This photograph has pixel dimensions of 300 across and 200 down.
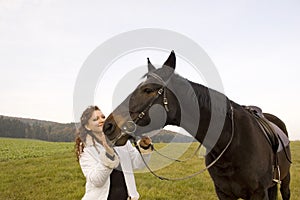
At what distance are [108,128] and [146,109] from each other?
1.42 feet

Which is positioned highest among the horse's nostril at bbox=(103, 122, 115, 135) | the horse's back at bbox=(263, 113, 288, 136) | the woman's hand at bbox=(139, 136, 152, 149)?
the horse's nostril at bbox=(103, 122, 115, 135)

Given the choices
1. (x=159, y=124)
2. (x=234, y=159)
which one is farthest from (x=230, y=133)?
(x=159, y=124)

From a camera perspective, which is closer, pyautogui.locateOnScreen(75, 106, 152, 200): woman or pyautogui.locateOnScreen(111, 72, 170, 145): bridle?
pyautogui.locateOnScreen(111, 72, 170, 145): bridle

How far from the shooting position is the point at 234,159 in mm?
3637

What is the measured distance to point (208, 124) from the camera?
3447 mm

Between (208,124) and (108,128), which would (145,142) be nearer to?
(108,128)

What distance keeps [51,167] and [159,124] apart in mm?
11874

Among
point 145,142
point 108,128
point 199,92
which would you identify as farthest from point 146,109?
point 199,92

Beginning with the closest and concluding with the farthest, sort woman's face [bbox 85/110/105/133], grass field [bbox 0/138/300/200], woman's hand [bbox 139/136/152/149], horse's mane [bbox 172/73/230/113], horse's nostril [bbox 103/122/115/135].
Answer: horse's nostril [bbox 103/122/115/135]
horse's mane [bbox 172/73/230/113]
woman's hand [bbox 139/136/152/149]
woman's face [bbox 85/110/105/133]
grass field [bbox 0/138/300/200]

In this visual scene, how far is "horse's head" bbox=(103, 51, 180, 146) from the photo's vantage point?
3.06m

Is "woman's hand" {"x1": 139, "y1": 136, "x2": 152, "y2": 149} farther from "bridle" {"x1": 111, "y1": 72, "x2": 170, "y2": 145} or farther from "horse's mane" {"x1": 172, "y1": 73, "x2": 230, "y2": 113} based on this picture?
"horse's mane" {"x1": 172, "y1": 73, "x2": 230, "y2": 113}

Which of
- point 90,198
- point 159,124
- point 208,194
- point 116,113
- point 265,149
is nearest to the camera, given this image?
point 116,113

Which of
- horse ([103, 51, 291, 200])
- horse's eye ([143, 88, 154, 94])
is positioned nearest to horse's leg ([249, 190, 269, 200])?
horse ([103, 51, 291, 200])

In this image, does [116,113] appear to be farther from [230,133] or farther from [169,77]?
[230,133]
